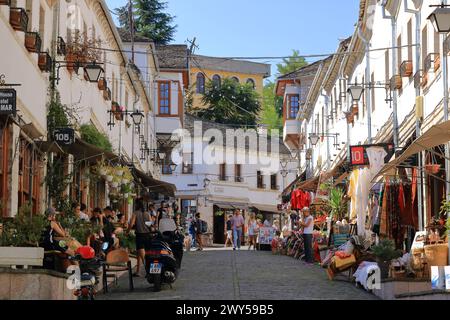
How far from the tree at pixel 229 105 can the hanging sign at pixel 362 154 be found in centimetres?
5123

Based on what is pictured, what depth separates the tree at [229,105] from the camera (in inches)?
3019

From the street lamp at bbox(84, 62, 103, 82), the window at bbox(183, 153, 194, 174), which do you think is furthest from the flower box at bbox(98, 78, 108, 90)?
the window at bbox(183, 153, 194, 174)

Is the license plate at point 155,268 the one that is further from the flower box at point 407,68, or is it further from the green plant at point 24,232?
the flower box at point 407,68

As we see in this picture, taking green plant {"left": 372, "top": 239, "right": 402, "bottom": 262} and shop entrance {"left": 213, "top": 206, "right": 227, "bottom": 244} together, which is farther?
shop entrance {"left": 213, "top": 206, "right": 227, "bottom": 244}

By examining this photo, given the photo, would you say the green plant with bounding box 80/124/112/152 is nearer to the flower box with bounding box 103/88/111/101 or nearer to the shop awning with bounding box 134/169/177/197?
the flower box with bounding box 103/88/111/101

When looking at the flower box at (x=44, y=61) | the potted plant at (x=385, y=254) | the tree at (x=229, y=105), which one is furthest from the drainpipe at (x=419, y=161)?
the tree at (x=229, y=105)

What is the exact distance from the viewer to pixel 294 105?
6122 centimetres

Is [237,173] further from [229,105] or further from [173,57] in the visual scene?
[173,57]

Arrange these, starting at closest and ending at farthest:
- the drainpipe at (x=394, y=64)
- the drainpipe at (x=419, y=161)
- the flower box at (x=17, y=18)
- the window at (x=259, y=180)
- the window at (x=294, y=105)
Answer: the flower box at (x=17, y=18)
the drainpipe at (x=419, y=161)
the drainpipe at (x=394, y=64)
the window at (x=294, y=105)
the window at (x=259, y=180)

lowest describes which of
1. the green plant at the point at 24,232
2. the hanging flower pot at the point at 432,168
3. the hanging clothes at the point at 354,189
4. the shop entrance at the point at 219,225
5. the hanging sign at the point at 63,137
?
the shop entrance at the point at 219,225

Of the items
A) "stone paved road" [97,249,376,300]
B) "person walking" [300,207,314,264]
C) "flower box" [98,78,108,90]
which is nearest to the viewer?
"stone paved road" [97,249,376,300]

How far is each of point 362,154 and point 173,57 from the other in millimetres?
34314

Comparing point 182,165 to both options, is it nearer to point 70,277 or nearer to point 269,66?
point 269,66

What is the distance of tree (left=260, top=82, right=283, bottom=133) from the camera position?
86750 mm
